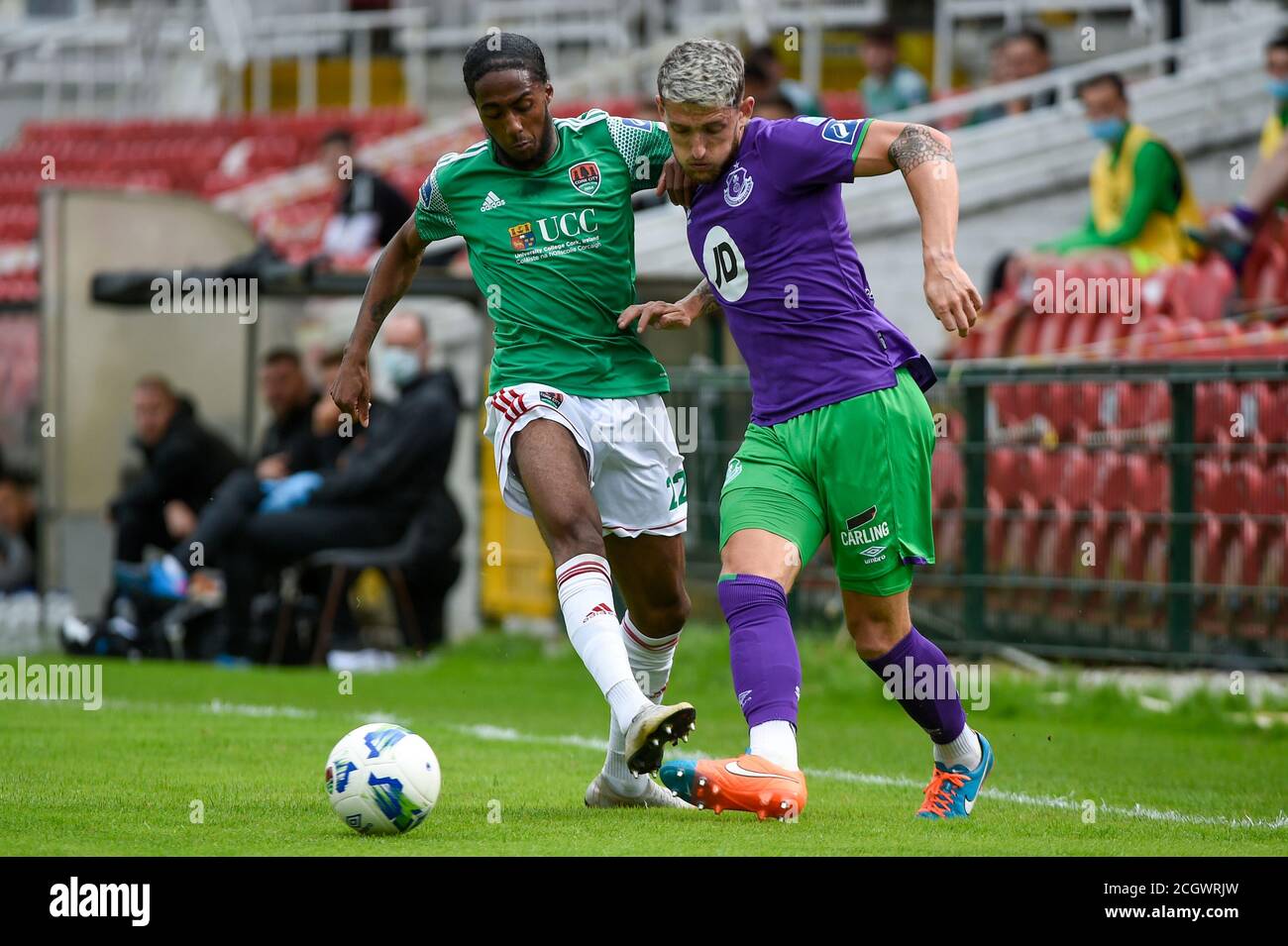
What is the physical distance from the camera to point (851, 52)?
2861 centimetres

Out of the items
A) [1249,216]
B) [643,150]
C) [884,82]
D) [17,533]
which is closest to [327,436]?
[17,533]

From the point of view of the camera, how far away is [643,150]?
259 inches

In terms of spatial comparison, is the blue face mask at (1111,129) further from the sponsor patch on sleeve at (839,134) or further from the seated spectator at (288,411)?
the sponsor patch on sleeve at (839,134)

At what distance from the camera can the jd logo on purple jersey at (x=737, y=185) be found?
6.02m

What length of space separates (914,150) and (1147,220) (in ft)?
27.9

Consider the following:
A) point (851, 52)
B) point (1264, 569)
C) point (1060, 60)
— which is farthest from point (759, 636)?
point (851, 52)

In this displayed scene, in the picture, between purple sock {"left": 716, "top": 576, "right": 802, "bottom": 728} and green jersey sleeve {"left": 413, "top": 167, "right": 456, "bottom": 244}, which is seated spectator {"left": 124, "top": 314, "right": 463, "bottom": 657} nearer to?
green jersey sleeve {"left": 413, "top": 167, "right": 456, "bottom": 244}

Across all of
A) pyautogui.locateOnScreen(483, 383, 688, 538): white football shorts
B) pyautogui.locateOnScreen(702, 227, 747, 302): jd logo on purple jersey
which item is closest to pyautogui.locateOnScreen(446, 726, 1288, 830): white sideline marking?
pyautogui.locateOnScreen(483, 383, 688, 538): white football shorts

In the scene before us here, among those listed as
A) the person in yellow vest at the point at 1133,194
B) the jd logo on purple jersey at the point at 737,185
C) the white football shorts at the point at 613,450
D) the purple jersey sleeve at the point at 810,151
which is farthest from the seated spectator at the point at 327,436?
the purple jersey sleeve at the point at 810,151

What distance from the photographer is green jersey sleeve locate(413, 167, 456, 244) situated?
6.65m

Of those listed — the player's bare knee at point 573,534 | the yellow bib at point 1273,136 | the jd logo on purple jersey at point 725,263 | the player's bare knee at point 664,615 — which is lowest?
the player's bare knee at point 664,615

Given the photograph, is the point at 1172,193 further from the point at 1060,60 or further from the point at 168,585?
the point at 1060,60

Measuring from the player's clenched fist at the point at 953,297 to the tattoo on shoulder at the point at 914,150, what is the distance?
0.43 meters
